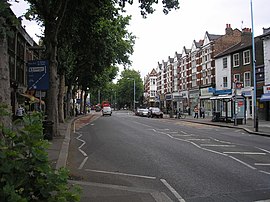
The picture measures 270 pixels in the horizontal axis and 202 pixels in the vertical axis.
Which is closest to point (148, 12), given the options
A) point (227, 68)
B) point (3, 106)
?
point (3, 106)

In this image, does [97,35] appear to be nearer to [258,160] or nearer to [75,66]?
[75,66]

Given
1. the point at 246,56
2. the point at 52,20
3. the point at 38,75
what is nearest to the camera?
the point at 38,75

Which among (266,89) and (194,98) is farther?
(194,98)

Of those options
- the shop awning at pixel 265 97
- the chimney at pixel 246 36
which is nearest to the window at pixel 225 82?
the chimney at pixel 246 36

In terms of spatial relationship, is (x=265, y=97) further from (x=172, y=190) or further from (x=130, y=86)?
(x=130, y=86)

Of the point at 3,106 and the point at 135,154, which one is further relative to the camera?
the point at 135,154

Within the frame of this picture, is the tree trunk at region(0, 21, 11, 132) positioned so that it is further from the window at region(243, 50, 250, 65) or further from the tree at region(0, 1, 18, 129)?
the window at region(243, 50, 250, 65)

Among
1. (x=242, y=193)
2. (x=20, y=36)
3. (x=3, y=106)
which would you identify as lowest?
(x=242, y=193)

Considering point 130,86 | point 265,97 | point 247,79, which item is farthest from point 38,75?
point 130,86

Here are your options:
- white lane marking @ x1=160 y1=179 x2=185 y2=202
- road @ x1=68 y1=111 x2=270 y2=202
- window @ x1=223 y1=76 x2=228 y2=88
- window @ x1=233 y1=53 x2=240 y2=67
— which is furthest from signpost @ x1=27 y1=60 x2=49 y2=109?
window @ x1=223 y1=76 x2=228 y2=88

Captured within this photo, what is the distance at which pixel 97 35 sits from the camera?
23812mm

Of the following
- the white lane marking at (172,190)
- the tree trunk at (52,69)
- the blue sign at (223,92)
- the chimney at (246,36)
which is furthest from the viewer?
the chimney at (246,36)

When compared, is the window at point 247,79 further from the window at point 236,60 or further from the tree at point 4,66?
the tree at point 4,66

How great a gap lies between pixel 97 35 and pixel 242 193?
1937 cm
